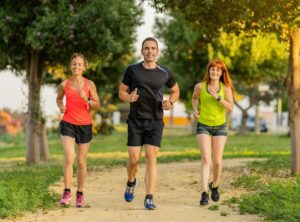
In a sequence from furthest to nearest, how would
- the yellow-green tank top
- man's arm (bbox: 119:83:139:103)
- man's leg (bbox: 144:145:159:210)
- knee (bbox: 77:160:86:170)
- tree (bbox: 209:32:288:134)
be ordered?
1. tree (bbox: 209:32:288:134)
2. the yellow-green tank top
3. knee (bbox: 77:160:86:170)
4. man's leg (bbox: 144:145:159:210)
5. man's arm (bbox: 119:83:139:103)

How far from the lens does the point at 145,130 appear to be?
9.50 meters

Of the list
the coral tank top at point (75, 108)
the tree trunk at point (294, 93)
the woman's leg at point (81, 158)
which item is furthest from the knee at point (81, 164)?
the tree trunk at point (294, 93)

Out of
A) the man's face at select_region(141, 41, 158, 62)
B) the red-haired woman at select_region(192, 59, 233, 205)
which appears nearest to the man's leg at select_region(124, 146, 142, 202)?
the red-haired woman at select_region(192, 59, 233, 205)

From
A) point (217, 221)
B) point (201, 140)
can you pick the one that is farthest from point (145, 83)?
point (217, 221)

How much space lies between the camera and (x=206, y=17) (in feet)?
48.0

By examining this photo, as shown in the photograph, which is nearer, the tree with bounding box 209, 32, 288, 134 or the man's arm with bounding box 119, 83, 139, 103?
the man's arm with bounding box 119, 83, 139, 103

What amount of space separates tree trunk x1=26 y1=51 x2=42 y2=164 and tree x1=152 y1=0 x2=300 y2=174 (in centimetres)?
627

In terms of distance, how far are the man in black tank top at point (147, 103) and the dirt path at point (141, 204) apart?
48 centimetres

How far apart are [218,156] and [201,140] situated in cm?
39

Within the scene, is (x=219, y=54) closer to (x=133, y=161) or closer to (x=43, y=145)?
(x=43, y=145)

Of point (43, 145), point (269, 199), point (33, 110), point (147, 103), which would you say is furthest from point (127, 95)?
point (43, 145)

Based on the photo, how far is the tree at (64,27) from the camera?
56.9 feet

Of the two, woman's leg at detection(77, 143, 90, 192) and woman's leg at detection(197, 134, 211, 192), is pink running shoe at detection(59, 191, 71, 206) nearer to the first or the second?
woman's leg at detection(77, 143, 90, 192)

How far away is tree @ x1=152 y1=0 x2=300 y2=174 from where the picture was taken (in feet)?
42.7
